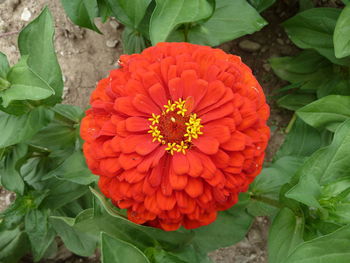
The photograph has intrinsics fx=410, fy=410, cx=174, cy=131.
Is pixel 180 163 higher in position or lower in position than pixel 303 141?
higher

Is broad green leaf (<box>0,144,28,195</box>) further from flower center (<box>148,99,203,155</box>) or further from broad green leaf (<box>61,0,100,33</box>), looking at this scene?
flower center (<box>148,99,203,155</box>)

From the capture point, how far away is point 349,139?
100cm

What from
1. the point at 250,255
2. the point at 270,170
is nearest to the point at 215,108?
the point at 270,170

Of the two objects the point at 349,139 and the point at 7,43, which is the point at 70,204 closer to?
the point at 7,43

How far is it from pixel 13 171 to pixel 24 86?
0.38 metres

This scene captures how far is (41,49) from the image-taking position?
114 centimetres

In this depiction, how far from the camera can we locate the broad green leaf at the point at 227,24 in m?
1.35

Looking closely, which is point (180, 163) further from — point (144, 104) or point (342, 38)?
point (342, 38)

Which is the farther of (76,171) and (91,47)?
(91,47)

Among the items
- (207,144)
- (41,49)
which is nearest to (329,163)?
(207,144)

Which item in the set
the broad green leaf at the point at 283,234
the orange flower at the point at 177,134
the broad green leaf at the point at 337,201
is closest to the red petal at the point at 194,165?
the orange flower at the point at 177,134

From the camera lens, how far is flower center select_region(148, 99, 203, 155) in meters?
0.87

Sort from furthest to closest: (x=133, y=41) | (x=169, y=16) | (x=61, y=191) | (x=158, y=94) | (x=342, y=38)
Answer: (x=133, y=41)
(x=61, y=191)
(x=342, y=38)
(x=169, y=16)
(x=158, y=94)

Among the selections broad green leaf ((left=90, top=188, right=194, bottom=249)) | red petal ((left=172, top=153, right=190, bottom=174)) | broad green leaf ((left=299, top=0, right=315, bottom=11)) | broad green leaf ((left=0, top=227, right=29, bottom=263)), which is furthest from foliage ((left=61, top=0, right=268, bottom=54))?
broad green leaf ((left=0, top=227, right=29, bottom=263))
